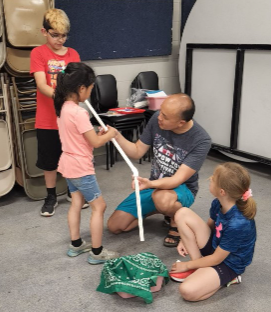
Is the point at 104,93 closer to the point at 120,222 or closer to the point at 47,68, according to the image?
the point at 47,68

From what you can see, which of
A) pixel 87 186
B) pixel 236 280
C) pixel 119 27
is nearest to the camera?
pixel 236 280

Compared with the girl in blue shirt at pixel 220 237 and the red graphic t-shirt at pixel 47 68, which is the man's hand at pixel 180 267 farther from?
the red graphic t-shirt at pixel 47 68

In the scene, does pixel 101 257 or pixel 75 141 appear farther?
pixel 101 257

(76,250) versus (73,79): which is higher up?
(73,79)

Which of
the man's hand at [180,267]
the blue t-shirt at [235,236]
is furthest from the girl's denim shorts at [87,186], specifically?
the blue t-shirt at [235,236]

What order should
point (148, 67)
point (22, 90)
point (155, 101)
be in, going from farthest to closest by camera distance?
point (148, 67), point (155, 101), point (22, 90)

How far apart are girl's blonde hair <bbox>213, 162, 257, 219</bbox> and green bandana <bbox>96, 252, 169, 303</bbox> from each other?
20.3 inches

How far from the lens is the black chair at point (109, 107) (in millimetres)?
3739

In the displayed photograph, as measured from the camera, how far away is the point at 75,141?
6.90 ft

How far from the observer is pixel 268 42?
3332mm

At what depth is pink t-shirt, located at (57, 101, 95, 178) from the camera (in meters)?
2.05

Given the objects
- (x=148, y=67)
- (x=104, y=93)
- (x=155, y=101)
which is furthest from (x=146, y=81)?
(x=104, y=93)

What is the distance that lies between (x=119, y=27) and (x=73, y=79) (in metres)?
2.25

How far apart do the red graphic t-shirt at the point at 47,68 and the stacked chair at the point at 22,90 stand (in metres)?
0.24
